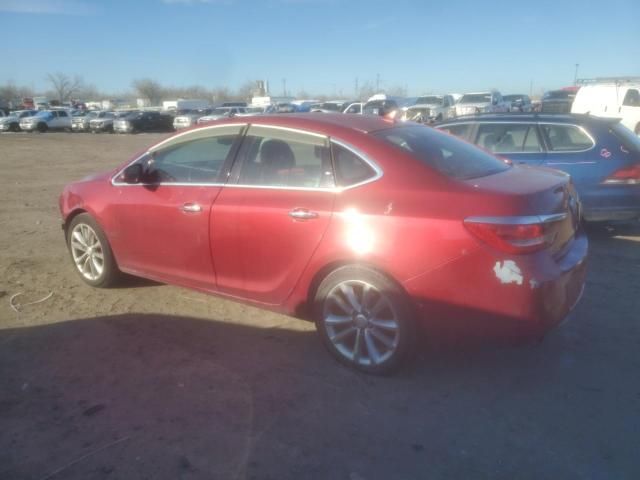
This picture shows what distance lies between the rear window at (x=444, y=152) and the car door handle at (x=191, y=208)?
1408 millimetres

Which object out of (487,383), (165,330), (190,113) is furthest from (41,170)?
(190,113)

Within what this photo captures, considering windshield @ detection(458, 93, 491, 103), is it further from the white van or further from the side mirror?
the side mirror

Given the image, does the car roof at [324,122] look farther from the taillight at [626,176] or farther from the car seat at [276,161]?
the taillight at [626,176]

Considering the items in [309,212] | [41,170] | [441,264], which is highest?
[309,212]

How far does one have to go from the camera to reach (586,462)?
2.49m

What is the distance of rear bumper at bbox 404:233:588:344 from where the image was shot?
2783 millimetres

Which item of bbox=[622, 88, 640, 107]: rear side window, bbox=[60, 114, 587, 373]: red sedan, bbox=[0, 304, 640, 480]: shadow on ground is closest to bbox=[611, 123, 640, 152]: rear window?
bbox=[60, 114, 587, 373]: red sedan

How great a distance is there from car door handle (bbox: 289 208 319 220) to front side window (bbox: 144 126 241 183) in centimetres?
80

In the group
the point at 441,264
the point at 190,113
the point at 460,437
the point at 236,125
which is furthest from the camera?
the point at 190,113

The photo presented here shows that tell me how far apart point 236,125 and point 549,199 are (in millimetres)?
2244

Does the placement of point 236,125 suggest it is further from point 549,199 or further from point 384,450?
point 384,450

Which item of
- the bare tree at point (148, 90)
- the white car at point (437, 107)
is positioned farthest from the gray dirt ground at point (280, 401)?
the bare tree at point (148, 90)

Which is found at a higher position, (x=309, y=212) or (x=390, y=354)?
(x=309, y=212)

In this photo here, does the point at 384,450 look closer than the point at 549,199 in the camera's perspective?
Yes
